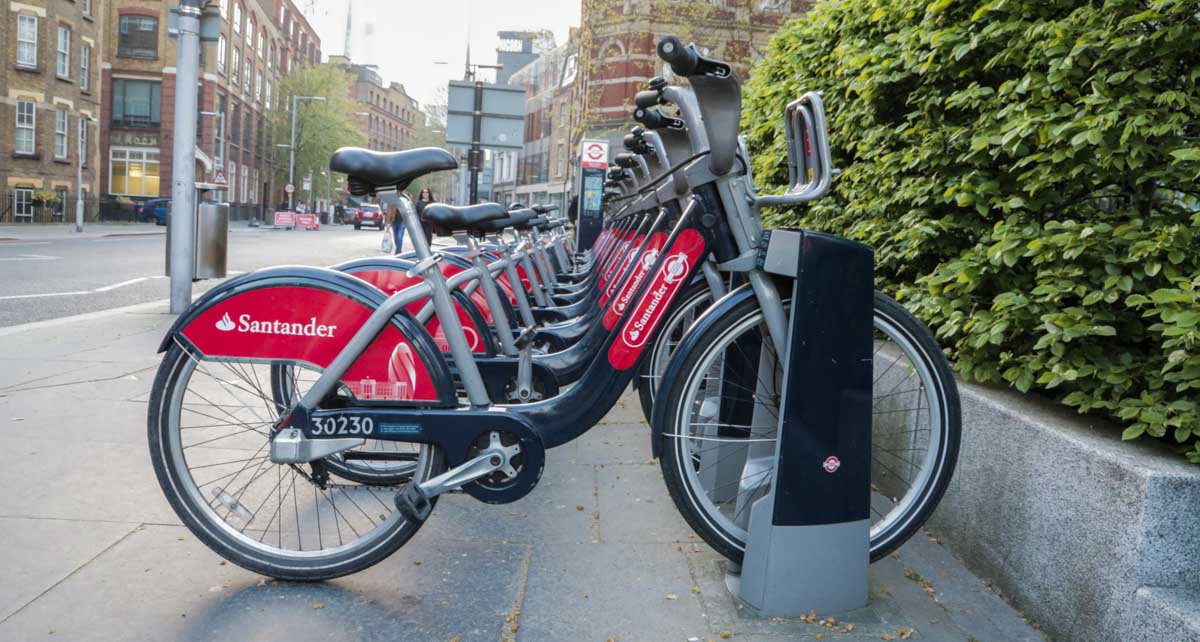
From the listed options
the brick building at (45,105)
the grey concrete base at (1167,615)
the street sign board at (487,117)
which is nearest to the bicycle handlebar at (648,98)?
the grey concrete base at (1167,615)

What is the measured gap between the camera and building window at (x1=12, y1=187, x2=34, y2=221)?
33250 mm

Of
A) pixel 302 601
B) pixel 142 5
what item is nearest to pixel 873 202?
pixel 302 601

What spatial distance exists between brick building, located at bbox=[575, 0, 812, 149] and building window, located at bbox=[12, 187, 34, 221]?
790 inches

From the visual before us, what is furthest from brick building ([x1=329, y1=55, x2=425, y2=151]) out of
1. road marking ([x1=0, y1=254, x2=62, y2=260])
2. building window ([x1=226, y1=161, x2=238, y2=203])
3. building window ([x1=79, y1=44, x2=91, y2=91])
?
road marking ([x1=0, y1=254, x2=62, y2=260])

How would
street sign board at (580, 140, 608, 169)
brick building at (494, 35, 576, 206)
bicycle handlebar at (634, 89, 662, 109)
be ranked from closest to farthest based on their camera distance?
bicycle handlebar at (634, 89, 662, 109), street sign board at (580, 140, 608, 169), brick building at (494, 35, 576, 206)

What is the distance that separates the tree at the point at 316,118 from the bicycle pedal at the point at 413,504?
200 ft

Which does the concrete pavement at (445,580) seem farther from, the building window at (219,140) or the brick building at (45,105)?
the building window at (219,140)

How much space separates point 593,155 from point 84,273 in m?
8.60

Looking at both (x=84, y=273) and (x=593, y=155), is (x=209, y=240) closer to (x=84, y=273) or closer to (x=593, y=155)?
(x=84, y=273)

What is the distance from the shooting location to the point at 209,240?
941 cm

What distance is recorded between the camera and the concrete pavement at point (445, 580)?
267 cm

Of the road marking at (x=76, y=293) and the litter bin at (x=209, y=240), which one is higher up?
the litter bin at (x=209, y=240)

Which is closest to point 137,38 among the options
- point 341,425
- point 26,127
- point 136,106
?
point 136,106

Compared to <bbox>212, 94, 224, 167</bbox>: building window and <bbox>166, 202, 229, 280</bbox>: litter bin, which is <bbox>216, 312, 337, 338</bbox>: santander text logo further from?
<bbox>212, 94, 224, 167</bbox>: building window
